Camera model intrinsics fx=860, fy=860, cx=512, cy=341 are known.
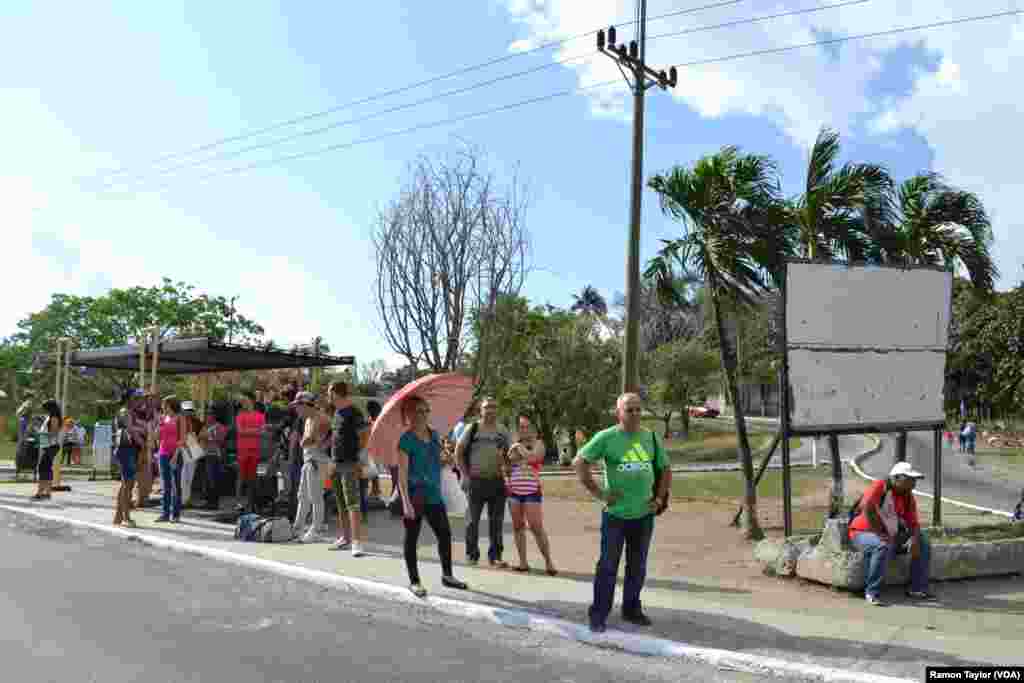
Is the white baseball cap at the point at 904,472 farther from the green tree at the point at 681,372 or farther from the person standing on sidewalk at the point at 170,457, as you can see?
the green tree at the point at 681,372

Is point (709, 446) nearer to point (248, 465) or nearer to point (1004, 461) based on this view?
point (1004, 461)

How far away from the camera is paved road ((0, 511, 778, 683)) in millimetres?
5367

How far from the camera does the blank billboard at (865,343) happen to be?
955 cm

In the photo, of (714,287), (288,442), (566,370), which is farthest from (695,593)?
(566,370)

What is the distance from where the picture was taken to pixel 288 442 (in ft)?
40.5

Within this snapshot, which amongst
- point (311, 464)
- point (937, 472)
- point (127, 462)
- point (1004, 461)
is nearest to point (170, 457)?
point (127, 462)

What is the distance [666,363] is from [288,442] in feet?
131

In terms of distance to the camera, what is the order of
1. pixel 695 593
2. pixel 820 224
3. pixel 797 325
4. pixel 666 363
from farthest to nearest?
pixel 666 363 < pixel 820 224 < pixel 797 325 < pixel 695 593

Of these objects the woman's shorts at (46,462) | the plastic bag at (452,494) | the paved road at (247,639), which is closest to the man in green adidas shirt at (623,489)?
the paved road at (247,639)

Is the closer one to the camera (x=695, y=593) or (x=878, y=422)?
(x=695, y=593)

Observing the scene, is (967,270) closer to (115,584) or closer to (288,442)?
(288,442)

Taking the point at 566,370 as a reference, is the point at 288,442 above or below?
below

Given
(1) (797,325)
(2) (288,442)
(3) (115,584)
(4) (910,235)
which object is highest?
(4) (910,235)

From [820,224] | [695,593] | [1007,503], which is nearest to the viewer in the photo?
[695,593]
